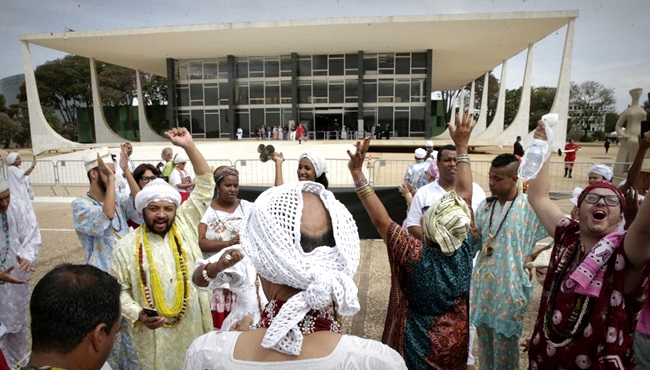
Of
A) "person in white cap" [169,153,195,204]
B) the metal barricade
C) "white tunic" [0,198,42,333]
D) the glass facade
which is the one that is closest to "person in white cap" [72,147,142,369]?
"white tunic" [0,198,42,333]

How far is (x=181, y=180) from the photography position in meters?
7.64

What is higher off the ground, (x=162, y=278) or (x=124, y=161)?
(x=124, y=161)

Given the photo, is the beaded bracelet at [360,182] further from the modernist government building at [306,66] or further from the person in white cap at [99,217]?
the modernist government building at [306,66]

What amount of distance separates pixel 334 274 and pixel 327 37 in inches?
1143

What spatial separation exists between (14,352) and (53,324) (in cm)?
308

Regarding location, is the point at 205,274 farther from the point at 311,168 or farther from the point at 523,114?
the point at 523,114

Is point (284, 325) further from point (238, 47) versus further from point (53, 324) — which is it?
point (238, 47)

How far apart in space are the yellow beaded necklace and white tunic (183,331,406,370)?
1452 mm

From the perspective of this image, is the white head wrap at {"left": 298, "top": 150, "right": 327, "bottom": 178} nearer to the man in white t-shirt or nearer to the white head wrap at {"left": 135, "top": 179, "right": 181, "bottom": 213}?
the man in white t-shirt

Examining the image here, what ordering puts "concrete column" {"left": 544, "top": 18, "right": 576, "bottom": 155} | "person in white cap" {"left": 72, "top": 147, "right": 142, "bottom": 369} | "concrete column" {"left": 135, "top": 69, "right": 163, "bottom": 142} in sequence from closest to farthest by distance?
"person in white cap" {"left": 72, "top": 147, "right": 142, "bottom": 369}, "concrete column" {"left": 544, "top": 18, "right": 576, "bottom": 155}, "concrete column" {"left": 135, "top": 69, "right": 163, "bottom": 142}

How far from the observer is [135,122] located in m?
40.4

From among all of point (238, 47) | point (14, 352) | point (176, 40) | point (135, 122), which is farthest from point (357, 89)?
point (14, 352)

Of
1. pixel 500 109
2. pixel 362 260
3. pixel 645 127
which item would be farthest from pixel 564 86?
pixel 645 127

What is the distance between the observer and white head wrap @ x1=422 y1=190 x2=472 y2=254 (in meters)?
1.84
